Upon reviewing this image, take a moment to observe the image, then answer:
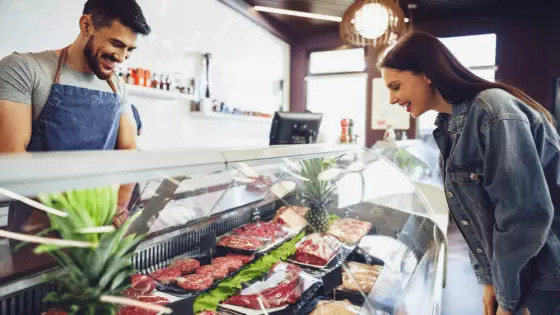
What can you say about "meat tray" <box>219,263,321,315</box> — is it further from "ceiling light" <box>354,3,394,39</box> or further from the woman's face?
"ceiling light" <box>354,3,394,39</box>

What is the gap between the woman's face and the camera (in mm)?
1574

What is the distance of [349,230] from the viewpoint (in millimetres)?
2314

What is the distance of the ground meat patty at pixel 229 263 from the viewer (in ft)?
5.55

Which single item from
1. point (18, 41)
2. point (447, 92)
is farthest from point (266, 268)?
point (18, 41)

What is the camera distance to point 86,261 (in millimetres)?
916

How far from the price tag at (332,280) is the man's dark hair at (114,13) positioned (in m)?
1.46

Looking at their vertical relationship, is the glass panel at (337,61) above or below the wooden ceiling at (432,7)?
below

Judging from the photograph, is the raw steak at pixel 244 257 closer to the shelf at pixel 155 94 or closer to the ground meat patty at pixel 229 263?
the ground meat patty at pixel 229 263

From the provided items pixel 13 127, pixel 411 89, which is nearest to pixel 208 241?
pixel 13 127

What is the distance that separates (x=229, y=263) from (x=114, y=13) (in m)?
1.27

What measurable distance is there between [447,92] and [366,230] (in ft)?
3.67

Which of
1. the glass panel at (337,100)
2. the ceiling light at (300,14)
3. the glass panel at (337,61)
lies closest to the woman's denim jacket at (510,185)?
the ceiling light at (300,14)

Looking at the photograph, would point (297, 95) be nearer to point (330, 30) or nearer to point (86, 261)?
point (330, 30)

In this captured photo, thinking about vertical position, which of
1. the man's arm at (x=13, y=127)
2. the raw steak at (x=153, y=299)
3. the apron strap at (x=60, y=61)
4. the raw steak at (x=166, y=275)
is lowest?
the raw steak at (x=166, y=275)
